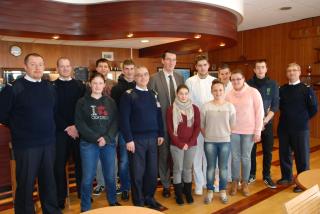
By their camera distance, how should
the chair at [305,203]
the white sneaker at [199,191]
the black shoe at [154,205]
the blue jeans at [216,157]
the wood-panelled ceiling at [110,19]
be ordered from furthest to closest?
the wood-panelled ceiling at [110,19] < the white sneaker at [199,191] < the blue jeans at [216,157] < the black shoe at [154,205] < the chair at [305,203]

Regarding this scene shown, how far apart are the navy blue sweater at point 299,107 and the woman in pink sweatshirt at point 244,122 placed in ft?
1.66

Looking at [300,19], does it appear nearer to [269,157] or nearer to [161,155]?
[269,157]

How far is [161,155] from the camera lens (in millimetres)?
3332

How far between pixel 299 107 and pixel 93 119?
240 cm

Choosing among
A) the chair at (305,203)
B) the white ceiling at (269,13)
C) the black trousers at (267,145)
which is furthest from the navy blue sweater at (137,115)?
the white ceiling at (269,13)

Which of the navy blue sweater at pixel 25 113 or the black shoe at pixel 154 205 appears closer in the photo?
the navy blue sweater at pixel 25 113

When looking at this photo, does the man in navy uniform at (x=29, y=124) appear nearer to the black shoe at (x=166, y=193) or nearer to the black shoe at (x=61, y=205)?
the black shoe at (x=61, y=205)

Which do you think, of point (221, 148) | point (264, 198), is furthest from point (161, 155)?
point (264, 198)

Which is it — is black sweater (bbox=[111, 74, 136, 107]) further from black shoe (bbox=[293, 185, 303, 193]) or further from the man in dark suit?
black shoe (bbox=[293, 185, 303, 193])

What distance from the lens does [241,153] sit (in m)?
3.42

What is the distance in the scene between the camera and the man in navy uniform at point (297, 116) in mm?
3549

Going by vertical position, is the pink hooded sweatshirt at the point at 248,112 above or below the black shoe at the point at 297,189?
above

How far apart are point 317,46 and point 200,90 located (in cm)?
458

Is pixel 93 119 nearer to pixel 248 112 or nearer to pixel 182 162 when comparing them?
pixel 182 162
